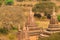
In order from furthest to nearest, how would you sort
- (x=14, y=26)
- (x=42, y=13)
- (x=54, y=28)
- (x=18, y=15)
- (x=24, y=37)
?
(x=42, y=13) → (x=18, y=15) → (x=14, y=26) → (x=54, y=28) → (x=24, y=37)

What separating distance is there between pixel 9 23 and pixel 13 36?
17.5ft

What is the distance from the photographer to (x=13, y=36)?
26.2 metres

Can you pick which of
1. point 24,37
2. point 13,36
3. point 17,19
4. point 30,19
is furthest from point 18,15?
point 24,37

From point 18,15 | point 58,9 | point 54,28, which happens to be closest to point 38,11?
point 58,9

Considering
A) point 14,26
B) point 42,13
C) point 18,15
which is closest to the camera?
point 14,26

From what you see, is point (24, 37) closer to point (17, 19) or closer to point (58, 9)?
point (17, 19)

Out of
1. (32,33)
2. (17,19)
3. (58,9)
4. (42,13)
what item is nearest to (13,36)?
(32,33)

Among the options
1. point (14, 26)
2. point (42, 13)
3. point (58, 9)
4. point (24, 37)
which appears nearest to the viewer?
point (24, 37)

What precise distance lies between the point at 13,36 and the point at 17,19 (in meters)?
7.21

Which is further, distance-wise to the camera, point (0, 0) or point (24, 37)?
point (0, 0)

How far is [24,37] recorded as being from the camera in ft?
73.4

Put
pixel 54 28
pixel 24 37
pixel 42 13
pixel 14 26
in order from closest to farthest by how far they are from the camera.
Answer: pixel 24 37
pixel 54 28
pixel 14 26
pixel 42 13

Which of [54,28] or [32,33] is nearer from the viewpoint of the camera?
[54,28]

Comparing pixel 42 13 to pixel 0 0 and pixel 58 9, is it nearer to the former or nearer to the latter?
pixel 58 9
